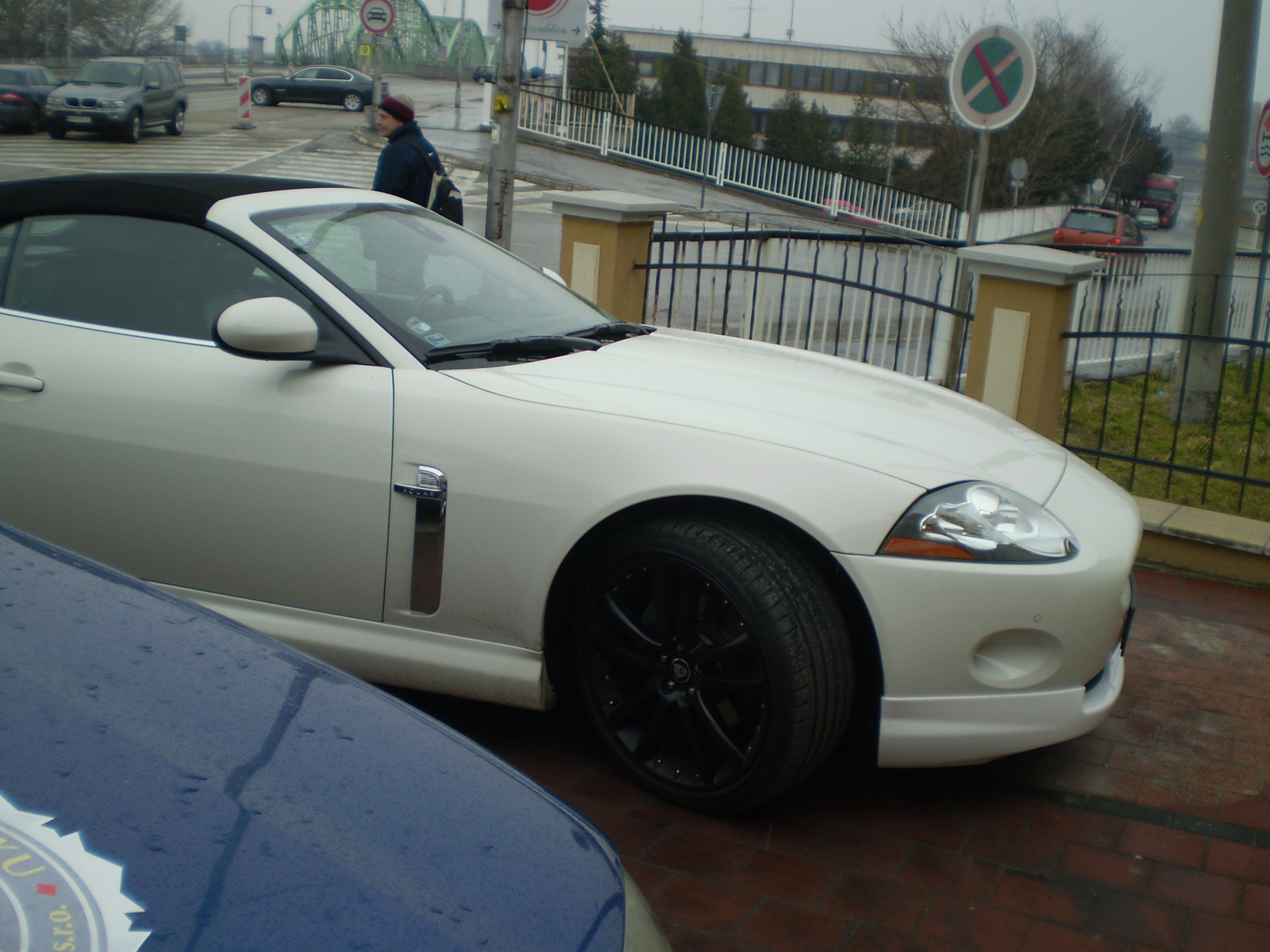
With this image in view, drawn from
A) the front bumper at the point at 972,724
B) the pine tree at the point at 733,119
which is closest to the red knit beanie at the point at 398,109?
the front bumper at the point at 972,724

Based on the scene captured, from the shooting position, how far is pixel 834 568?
2795mm

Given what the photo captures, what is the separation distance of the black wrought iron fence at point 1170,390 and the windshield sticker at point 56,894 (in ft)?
17.1

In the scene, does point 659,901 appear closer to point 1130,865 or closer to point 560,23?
point 1130,865

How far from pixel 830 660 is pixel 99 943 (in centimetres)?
192

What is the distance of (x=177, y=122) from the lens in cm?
2845

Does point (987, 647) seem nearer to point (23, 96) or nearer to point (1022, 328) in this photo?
point (1022, 328)

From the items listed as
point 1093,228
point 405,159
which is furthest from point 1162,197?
point 405,159

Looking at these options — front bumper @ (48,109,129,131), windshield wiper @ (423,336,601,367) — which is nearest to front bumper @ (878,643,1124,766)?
windshield wiper @ (423,336,601,367)

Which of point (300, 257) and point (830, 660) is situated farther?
point (300, 257)

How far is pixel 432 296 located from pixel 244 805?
7.68 ft

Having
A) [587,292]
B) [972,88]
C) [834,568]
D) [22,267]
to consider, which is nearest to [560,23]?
[587,292]

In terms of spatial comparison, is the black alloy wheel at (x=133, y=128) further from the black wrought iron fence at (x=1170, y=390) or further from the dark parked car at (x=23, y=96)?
the black wrought iron fence at (x=1170, y=390)

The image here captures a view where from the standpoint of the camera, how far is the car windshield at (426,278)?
3.25m

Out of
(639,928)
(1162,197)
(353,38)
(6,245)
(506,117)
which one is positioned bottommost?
(639,928)
